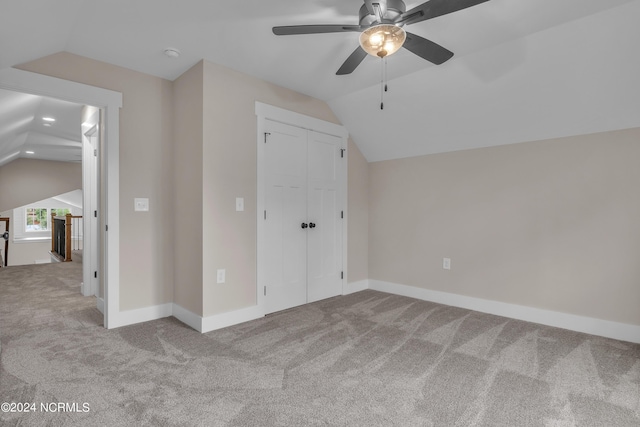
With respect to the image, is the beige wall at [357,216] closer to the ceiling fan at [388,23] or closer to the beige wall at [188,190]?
the beige wall at [188,190]

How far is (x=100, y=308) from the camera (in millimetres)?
3379

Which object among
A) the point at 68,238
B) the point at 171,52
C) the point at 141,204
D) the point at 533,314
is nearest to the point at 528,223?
the point at 533,314

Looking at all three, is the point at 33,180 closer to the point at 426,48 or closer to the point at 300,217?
the point at 300,217

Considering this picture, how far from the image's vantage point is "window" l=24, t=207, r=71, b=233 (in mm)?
10414

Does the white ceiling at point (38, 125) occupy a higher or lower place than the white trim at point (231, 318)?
higher

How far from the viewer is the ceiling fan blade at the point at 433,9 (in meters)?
1.65

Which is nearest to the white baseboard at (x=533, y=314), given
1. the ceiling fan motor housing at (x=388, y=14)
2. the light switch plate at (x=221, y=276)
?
the light switch plate at (x=221, y=276)

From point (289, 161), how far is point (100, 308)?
2.45 metres

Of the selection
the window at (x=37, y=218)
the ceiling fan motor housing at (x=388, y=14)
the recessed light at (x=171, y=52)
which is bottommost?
the window at (x=37, y=218)

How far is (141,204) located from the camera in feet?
10.2

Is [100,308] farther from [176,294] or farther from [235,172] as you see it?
[235,172]

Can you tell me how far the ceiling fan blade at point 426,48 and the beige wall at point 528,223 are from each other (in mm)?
1658

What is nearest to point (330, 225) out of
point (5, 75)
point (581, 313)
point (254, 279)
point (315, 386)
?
point (254, 279)

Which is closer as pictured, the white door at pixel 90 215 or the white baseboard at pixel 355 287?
the white door at pixel 90 215
